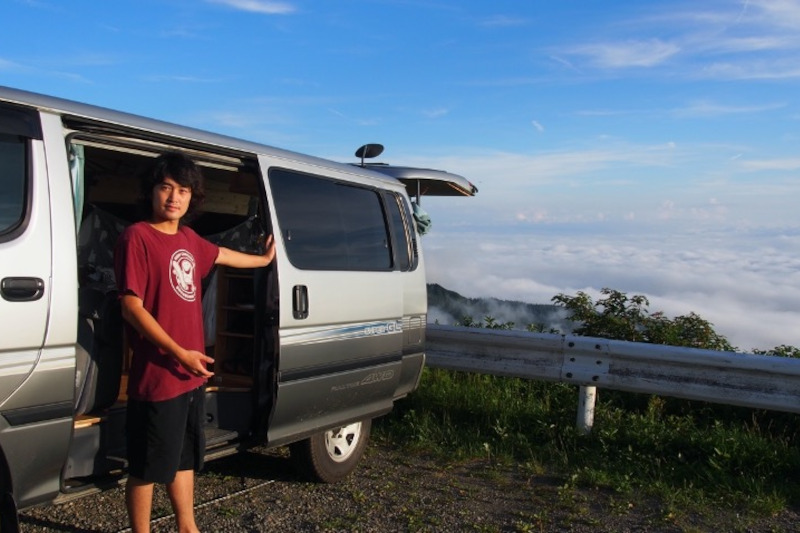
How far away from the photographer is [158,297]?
3.62 metres

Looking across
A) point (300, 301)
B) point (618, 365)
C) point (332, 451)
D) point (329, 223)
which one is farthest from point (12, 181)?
point (618, 365)

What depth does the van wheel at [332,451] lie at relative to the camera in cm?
530

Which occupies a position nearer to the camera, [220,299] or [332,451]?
[220,299]

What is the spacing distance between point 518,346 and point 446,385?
2.91ft

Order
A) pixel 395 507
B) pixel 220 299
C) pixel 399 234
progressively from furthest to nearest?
pixel 399 234 < pixel 220 299 < pixel 395 507

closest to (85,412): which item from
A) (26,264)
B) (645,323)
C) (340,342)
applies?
(26,264)

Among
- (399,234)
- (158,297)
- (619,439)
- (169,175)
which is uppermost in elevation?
(169,175)

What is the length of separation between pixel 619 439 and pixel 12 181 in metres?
4.75

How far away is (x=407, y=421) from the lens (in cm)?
691

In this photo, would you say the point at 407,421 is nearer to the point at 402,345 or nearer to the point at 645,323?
the point at 402,345

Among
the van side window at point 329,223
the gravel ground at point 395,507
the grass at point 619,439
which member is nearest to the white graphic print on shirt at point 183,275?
the van side window at point 329,223

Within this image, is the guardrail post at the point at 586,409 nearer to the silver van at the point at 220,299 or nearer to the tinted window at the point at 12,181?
the silver van at the point at 220,299

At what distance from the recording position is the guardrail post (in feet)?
21.4

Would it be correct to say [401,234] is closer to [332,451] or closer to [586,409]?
[332,451]
